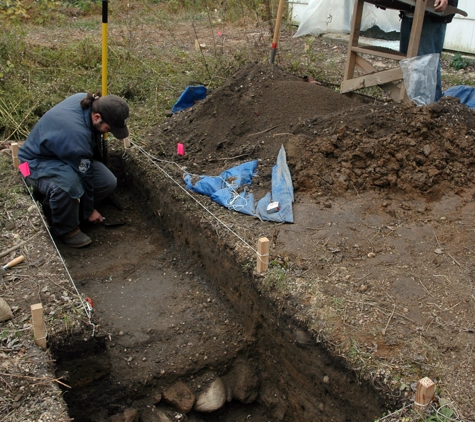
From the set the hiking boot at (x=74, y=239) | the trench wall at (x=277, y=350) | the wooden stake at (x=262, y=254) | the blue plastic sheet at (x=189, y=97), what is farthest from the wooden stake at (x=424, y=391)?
the blue plastic sheet at (x=189, y=97)

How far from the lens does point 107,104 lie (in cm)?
427

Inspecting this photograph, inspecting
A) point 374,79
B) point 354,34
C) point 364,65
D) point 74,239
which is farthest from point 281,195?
point 354,34

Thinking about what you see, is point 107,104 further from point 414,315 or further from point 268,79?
point 414,315

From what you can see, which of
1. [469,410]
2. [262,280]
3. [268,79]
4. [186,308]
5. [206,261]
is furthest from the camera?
[268,79]

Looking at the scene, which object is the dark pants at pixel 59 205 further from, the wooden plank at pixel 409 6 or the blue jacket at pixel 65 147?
the wooden plank at pixel 409 6

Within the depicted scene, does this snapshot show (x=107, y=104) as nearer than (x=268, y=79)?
Yes

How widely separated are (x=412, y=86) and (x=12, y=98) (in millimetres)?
4489

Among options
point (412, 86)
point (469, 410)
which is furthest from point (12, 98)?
point (469, 410)

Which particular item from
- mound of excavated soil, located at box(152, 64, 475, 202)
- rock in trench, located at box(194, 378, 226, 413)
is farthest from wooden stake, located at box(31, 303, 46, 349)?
mound of excavated soil, located at box(152, 64, 475, 202)

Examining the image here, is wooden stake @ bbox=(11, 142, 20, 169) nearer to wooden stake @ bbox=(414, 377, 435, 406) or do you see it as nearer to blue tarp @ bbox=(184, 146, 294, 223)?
blue tarp @ bbox=(184, 146, 294, 223)

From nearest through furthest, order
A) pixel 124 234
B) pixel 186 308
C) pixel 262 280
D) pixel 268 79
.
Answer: pixel 262 280 < pixel 186 308 < pixel 124 234 < pixel 268 79

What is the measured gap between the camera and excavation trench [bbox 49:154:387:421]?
322 cm

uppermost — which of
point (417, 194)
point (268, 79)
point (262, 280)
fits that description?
point (268, 79)

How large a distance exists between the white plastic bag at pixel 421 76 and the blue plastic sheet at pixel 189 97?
2.40 m
